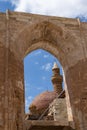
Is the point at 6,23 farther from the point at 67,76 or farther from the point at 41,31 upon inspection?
the point at 67,76

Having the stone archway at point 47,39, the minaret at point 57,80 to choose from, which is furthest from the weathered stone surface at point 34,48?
the minaret at point 57,80

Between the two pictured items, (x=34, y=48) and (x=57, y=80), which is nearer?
(x=34, y=48)

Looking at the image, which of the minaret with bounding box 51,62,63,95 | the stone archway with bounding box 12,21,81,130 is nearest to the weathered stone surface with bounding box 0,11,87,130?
the stone archway with bounding box 12,21,81,130

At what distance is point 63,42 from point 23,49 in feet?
5.99

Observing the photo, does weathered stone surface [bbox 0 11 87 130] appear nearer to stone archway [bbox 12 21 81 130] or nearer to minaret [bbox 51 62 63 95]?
stone archway [bbox 12 21 81 130]

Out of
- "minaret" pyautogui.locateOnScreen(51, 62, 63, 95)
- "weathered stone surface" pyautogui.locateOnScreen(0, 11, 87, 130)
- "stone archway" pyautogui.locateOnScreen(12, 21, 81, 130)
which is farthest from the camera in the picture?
"minaret" pyautogui.locateOnScreen(51, 62, 63, 95)

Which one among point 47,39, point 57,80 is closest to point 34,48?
point 47,39

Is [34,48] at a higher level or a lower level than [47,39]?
lower

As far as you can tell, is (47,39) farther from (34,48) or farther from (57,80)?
(57,80)

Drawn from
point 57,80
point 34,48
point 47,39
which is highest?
point 57,80

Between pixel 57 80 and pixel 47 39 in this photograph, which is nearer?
pixel 47 39

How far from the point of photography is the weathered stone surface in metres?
8.70

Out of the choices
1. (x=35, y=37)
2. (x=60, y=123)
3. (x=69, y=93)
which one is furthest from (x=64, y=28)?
(x=60, y=123)

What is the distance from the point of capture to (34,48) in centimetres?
1137
